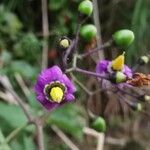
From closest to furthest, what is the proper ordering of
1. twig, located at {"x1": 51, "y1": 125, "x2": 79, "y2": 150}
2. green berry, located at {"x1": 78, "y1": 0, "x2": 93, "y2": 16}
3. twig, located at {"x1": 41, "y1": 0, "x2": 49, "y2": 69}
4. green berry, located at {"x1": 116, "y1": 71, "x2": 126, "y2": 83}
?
green berry, located at {"x1": 116, "y1": 71, "x2": 126, "y2": 83}
green berry, located at {"x1": 78, "y1": 0, "x2": 93, "y2": 16}
twig, located at {"x1": 51, "y1": 125, "x2": 79, "y2": 150}
twig, located at {"x1": 41, "y1": 0, "x2": 49, "y2": 69}

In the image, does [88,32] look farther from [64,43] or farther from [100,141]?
[100,141]

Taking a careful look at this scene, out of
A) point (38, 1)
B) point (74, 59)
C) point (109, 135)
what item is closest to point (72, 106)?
point (109, 135)

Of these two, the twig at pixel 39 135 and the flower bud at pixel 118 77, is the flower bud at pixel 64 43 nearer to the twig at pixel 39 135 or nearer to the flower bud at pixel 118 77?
the flower bud at pixel 118 77

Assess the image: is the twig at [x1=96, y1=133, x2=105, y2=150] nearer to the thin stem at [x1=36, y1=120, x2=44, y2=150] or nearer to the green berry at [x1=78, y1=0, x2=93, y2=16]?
the thin stem at [x1=36, y1=120, x2=44, y2=150]

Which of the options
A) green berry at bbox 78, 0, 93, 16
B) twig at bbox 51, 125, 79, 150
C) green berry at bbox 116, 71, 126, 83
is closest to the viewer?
green berry at bbox 116, 71, 126, 83

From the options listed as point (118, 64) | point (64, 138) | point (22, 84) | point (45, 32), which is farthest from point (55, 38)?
point (118, 64)

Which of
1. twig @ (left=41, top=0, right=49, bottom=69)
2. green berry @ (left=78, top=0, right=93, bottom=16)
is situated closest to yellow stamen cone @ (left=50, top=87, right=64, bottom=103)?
green berry @ (left=78, top=0, right=93, bottom=16)

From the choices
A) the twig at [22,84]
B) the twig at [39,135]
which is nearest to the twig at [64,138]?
the twig at [22,84]
